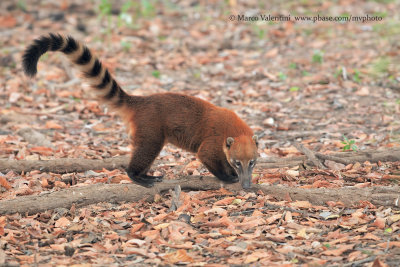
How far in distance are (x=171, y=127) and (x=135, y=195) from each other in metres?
0.98

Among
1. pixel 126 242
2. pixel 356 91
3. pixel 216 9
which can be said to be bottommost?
pixel 126 242

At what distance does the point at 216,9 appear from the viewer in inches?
573

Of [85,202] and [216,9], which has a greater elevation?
[216,9]

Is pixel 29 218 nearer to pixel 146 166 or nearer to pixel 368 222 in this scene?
pixel 146 166

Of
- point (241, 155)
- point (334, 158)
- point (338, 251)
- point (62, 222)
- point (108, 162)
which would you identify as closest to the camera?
point (338, 251)

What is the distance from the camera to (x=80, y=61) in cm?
606

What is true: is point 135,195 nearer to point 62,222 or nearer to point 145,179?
point 145,179

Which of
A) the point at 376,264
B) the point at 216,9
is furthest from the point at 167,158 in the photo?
the point at 216,9

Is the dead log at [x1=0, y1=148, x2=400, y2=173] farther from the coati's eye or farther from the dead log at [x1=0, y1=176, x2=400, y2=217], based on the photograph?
the dead log at [x1=0, y1=176, x2=400, y2=217]

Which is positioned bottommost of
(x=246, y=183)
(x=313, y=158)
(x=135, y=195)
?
(x=135, y=195)

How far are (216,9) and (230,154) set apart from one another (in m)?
9.36

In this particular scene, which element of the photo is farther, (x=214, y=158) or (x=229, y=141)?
(x=214, y=158)

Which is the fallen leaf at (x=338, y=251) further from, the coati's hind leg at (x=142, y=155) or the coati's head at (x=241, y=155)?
the coati's hind leg at (x=142, y=155)

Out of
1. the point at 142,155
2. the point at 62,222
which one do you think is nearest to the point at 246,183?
the point at 142,155
